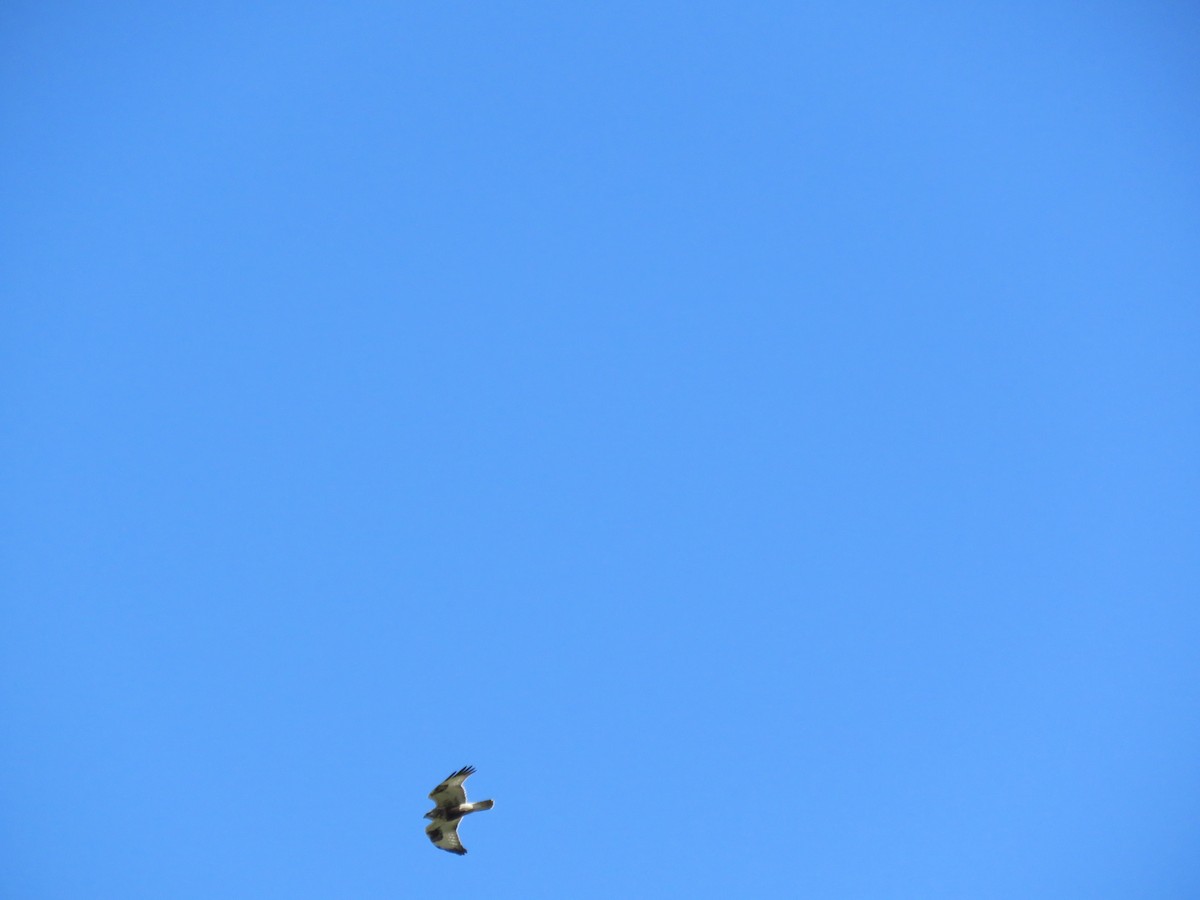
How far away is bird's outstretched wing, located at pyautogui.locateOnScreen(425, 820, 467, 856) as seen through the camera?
24297 mm

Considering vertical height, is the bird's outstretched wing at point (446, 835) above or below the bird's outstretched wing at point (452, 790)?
below

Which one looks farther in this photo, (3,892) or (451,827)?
(3,892)

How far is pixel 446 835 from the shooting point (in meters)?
24.4

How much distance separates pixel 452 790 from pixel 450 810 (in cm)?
67

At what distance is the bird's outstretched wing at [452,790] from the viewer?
954 inches

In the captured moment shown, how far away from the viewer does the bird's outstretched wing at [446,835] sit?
79.7 ft

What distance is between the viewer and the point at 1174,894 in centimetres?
7856

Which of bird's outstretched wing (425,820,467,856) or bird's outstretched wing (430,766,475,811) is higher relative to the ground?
bird's outstretched wing (430,766,475,811)

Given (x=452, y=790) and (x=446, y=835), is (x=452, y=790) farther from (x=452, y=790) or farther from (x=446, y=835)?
(x=446, y=835)

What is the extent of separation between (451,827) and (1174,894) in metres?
86.8

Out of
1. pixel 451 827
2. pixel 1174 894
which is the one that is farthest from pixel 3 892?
pixel 1174 894

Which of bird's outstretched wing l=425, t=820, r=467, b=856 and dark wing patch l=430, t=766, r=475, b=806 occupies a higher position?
dark wing patch l=430, t=766, r=475, b=806

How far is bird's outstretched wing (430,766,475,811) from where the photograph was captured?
24234mm

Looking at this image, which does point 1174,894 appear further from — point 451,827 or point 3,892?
point 3,892
